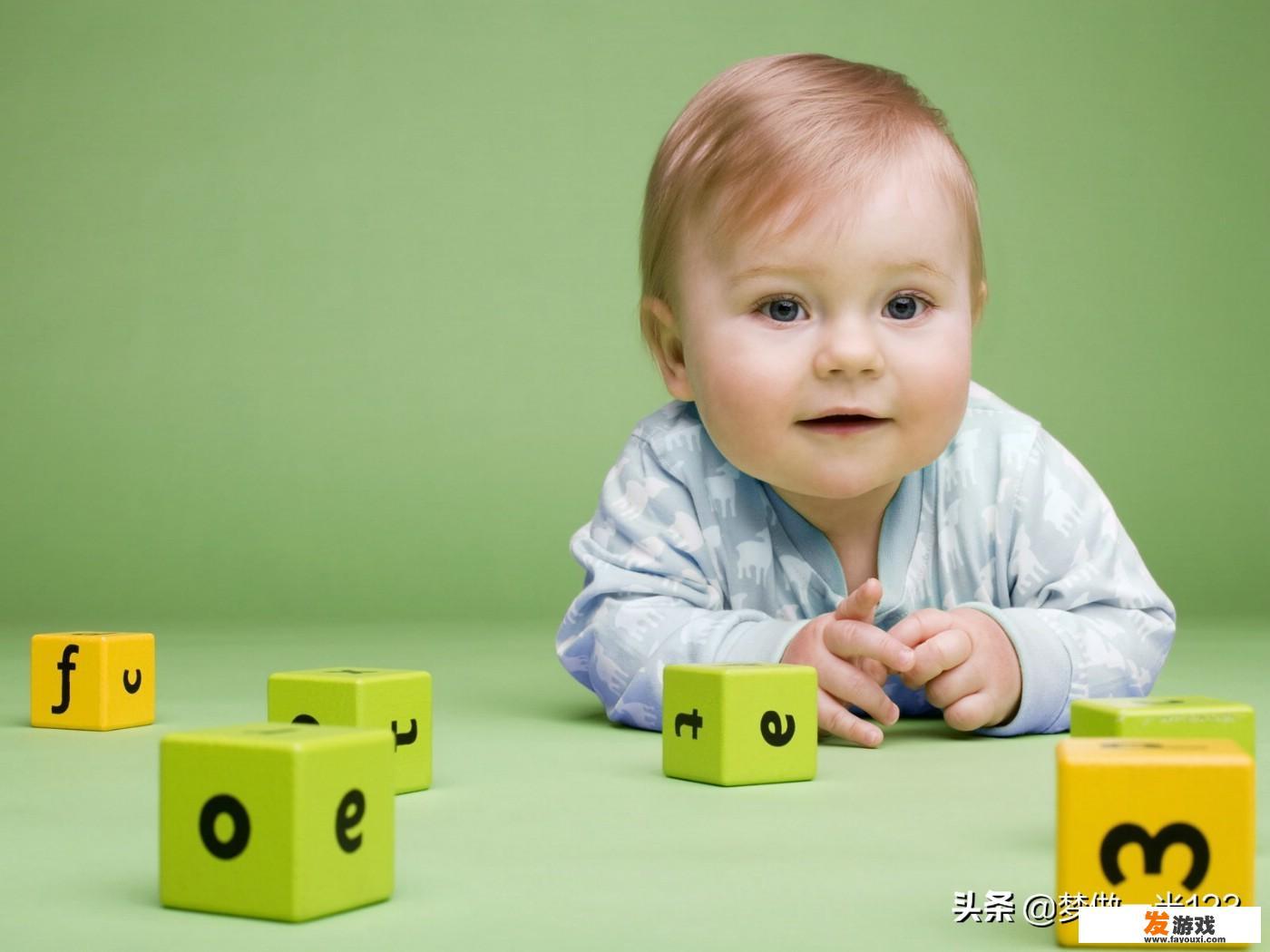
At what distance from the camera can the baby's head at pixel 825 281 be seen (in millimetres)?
1726

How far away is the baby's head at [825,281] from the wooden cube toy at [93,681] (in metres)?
0.63

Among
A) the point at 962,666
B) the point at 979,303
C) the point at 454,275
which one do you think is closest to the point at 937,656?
the point at 962,666

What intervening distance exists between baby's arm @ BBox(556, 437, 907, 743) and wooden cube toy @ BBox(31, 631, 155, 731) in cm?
44

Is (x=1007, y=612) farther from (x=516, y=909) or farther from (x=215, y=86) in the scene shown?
(x=215, y=86)

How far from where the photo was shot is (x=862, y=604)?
1.57 m

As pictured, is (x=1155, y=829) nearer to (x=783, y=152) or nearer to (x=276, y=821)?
(x=276, y=821)

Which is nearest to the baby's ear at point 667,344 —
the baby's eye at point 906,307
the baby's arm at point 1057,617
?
the baby's eye at point 906,307

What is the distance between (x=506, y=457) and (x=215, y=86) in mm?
1046

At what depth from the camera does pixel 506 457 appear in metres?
3.82

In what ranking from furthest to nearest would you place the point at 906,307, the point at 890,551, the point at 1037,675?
the point at 890,551, the point at 906,307, the point at 1037,675

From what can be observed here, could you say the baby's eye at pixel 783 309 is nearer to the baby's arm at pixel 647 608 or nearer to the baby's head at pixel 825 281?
the baby's head at pixel 825 281

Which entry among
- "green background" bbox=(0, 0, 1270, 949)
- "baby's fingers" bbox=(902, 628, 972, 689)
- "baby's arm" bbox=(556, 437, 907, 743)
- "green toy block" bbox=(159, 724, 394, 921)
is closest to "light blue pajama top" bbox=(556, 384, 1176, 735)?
"baby's arm" bbox=(556, 437, 907, 743)

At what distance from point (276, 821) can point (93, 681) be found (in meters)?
0.93

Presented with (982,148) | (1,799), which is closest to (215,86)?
(982,148)
